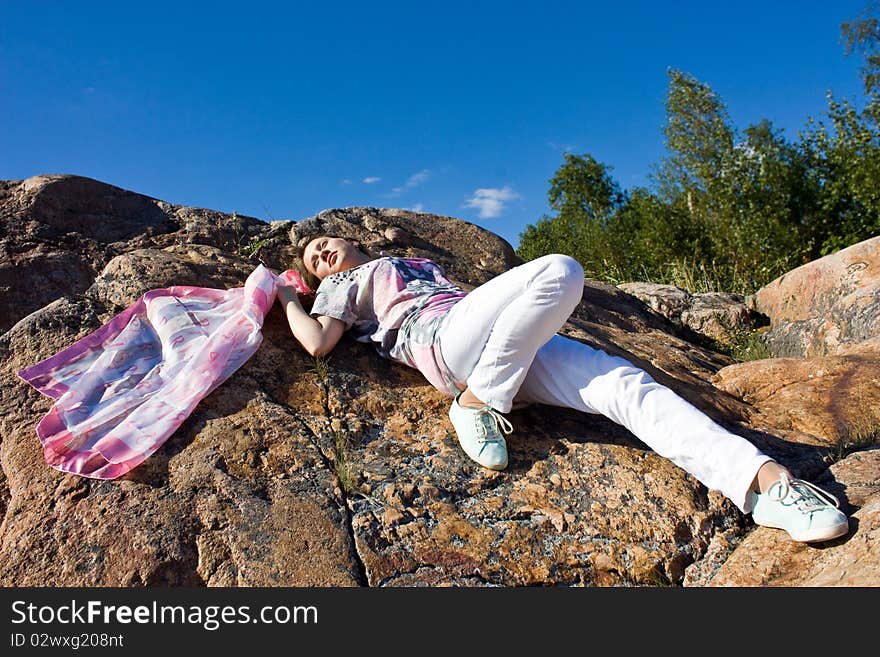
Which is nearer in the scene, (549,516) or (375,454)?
(549,516)

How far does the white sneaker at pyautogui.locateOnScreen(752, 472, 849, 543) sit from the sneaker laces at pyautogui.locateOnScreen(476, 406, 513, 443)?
1041 millimetres

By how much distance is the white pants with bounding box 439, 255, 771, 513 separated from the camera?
8.98ft

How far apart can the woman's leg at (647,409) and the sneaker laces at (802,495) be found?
0.31 feet

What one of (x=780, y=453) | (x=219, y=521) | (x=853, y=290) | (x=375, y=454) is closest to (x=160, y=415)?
(x=219, y=521)

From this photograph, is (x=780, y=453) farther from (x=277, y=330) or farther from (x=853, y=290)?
(x=853, y=290)

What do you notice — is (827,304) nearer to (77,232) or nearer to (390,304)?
(390,304)

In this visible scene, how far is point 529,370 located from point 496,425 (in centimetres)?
34

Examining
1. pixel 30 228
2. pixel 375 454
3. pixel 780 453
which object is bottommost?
pixel 780 453

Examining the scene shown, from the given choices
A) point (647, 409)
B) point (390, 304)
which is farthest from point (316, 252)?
point (647, 409)

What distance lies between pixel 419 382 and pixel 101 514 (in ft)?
5.24

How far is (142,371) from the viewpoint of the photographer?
11.2ft

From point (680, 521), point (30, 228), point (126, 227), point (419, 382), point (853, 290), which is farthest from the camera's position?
point (853, 290)

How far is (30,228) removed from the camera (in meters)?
4.34

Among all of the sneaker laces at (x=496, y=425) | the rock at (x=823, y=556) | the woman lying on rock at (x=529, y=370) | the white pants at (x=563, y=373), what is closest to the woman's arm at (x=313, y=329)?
the woman lying on rock at (x=529, y=370)
